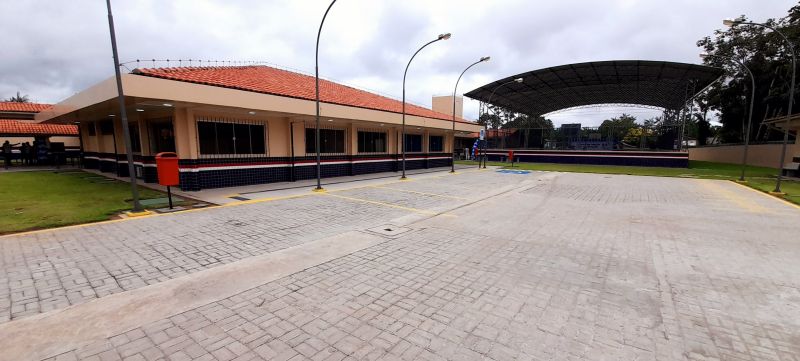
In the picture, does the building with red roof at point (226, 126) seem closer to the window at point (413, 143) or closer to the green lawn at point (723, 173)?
the window at point (413, 143)

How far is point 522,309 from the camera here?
3.69 metres

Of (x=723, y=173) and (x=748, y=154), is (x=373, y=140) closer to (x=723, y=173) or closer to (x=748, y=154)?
(x=723, y=173)

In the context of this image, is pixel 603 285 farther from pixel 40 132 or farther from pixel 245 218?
pixel 40 132

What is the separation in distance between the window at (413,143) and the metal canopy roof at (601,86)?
1210 centimetres

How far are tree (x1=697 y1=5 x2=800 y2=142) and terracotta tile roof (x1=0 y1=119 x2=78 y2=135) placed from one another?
60.3 metres

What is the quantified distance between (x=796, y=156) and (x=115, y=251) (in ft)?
105

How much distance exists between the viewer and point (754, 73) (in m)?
30.6

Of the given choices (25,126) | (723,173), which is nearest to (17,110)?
(25,126)

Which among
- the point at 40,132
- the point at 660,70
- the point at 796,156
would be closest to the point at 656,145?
the point at 660,70

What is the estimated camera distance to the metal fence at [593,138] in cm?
3150

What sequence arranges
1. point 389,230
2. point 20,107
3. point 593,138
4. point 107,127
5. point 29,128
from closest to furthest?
point 389,230, point 107,127, point 29,128, point 20,107, point 593,138

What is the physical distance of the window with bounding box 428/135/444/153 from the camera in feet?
86.3

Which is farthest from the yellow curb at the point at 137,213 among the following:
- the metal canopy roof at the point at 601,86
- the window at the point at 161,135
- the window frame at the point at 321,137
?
the metal canopy roof at the point at 601,86

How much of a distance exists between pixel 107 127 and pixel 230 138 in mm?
10654
